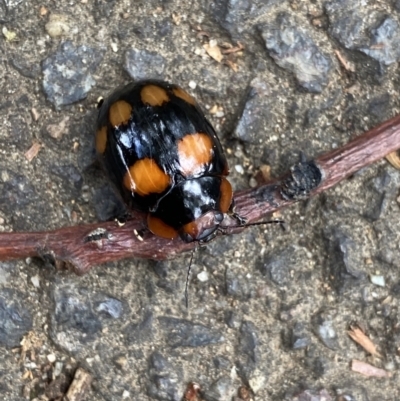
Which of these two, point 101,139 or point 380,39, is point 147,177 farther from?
point 380,39

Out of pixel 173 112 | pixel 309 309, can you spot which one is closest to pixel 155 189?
pixel 173 112

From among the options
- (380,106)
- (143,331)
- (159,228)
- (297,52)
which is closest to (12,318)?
(143,331)

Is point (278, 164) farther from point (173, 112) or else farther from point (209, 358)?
point (209, 358)

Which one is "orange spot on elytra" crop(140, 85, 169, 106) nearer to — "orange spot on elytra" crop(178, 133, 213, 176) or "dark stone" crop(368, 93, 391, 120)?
"orange spot on elytra" crop(178, 133, 213, 176)

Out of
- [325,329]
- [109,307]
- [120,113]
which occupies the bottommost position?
[325,329]

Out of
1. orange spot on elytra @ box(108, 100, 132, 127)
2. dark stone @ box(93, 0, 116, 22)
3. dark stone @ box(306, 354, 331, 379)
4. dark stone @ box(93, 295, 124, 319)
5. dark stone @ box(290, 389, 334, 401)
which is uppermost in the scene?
dark stone @ box(93, 0, 116, 22)

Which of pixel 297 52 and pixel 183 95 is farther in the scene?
pixel 297 52

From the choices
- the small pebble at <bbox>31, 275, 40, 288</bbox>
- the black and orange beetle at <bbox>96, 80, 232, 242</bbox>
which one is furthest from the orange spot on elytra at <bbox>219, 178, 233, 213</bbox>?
the small pebble at <bbox>31, 275, 40, 288</bbox>
